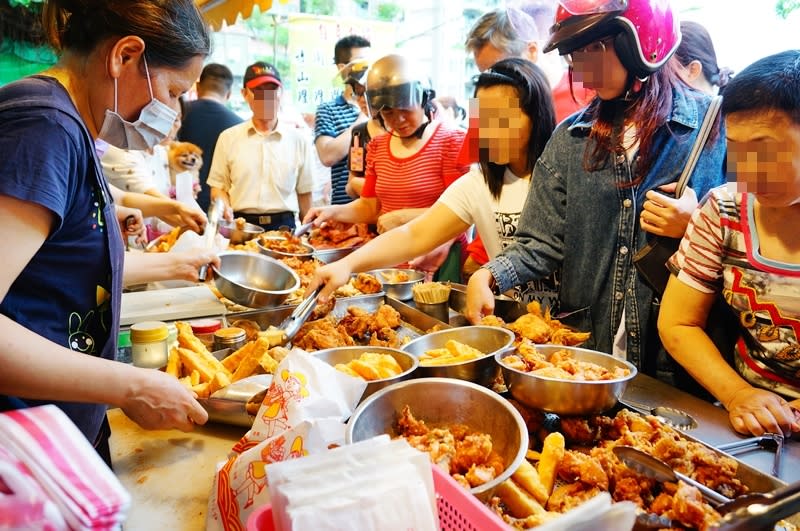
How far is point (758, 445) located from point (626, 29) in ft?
4.34

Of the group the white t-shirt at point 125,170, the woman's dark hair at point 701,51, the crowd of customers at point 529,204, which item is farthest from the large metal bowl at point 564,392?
the white t-shirt at point 125,170

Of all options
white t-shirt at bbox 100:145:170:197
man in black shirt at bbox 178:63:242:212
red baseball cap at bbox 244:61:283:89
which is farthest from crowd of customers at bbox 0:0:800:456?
man in black shirt at bbox 178:63:242:212

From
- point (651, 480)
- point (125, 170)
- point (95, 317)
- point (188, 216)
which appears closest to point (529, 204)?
point (651, 480)

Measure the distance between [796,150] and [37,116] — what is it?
173cm

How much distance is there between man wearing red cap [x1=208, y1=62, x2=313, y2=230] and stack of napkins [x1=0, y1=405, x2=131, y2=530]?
4735 millimetres

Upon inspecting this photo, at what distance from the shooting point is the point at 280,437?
1.03 m

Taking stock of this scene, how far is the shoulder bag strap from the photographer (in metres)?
1.75

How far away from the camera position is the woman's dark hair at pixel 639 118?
1.94 m

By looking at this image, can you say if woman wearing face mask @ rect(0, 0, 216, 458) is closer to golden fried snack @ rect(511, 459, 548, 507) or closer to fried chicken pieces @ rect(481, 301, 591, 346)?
golden fried snack @ rect(511, 459, 548, 507)

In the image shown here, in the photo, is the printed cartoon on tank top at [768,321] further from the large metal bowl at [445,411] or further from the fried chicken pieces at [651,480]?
the large metal bowl at [445,411]

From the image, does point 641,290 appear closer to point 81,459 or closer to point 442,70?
point 81,459

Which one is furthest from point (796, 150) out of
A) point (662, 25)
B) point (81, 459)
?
point (81, 459)

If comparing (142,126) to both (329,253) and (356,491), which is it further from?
(329,253)

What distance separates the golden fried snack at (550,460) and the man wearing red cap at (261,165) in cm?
443
